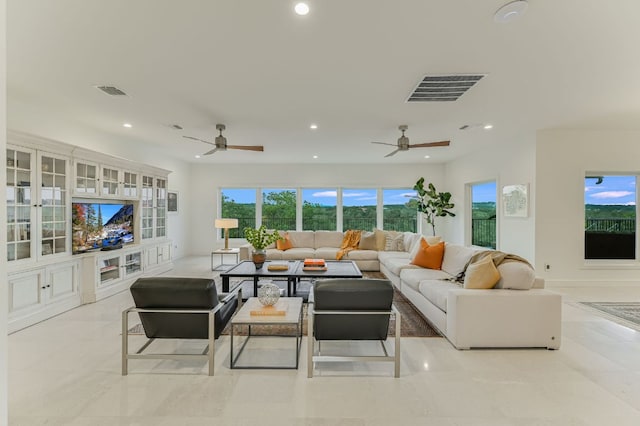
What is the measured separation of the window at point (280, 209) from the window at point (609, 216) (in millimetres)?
6425

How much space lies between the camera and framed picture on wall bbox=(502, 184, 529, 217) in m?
5.43

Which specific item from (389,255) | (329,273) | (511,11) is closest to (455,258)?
(329,273)

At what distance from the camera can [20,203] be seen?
355 cm

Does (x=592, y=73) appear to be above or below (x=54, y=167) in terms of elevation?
above

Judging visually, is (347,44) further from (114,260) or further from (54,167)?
(114,260)

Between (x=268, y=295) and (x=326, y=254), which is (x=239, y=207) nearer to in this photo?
(x=326, y=254)

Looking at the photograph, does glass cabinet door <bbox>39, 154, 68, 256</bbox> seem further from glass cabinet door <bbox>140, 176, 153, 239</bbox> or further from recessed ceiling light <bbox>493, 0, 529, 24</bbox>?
recessed ceiling light <bbox>493, 0, 529, 24</bbox>

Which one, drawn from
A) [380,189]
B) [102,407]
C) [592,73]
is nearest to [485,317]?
[592,73]

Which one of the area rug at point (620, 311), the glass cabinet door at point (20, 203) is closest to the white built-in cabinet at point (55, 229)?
the glass cabinet door at point (20, 203)

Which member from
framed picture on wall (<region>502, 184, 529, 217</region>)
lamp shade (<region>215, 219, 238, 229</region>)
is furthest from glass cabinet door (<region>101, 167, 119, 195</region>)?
framed picture on wall (<region>502, 184, 529, 217</region>)

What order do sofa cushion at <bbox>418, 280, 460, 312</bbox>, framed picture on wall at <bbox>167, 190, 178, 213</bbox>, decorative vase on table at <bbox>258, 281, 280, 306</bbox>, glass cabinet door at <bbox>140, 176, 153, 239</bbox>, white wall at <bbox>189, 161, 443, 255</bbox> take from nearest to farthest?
1. decorative vase on table at <bbox>258, 281, 280, 306</bbox>
2. sofa cushion at <bbox>418, 280, 460, 312</bbox>
3. glass cabinet door at <bbox>140, 176, 153, 239</bbox>
4. framed picture on wall at <bbox>167, 190, 178, 213</bbox>
5. white wall at <bbox>189, 161, 443, 255</bbox>

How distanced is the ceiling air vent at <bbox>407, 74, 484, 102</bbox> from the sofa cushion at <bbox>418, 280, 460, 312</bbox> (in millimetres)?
2176

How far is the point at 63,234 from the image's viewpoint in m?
4.16

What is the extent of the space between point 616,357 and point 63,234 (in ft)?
20.7
